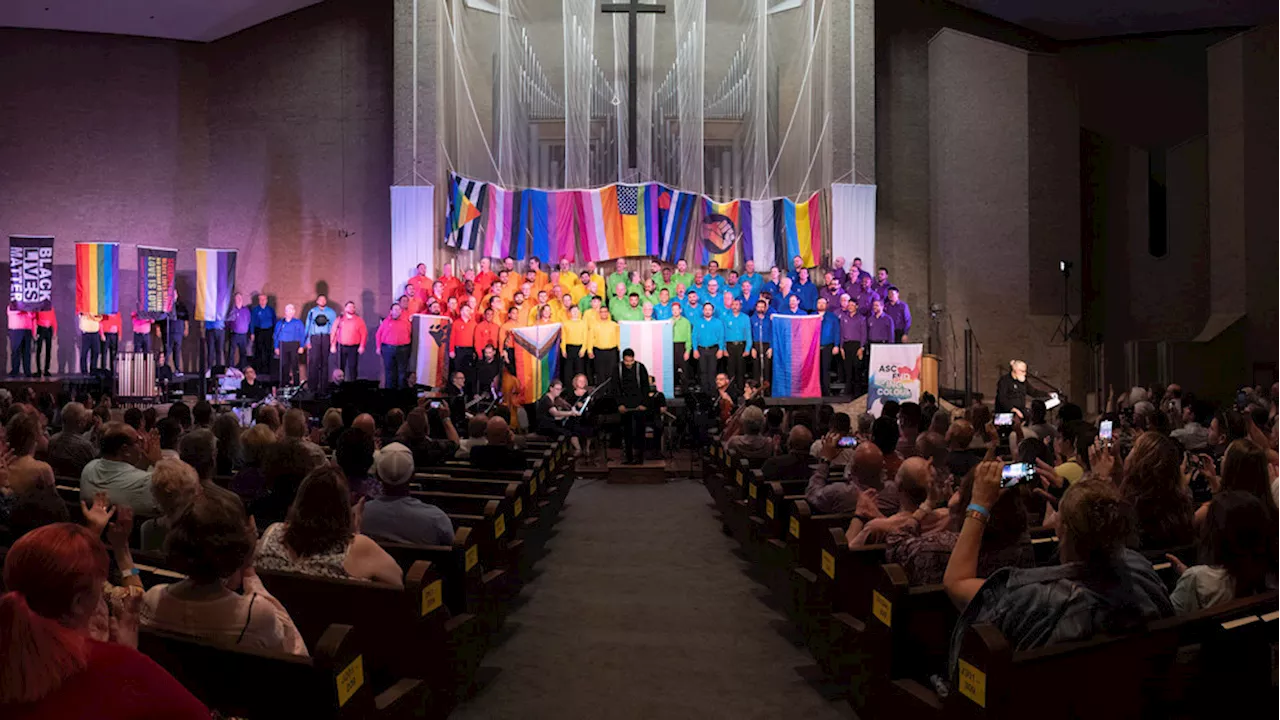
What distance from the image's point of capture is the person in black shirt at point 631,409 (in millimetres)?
11961

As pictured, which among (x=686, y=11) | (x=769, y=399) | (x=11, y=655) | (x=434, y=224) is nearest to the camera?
(x=11, y=655)

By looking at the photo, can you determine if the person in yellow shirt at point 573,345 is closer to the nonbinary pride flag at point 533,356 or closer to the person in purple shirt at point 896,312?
the nonbinary pride flag at point 533,356

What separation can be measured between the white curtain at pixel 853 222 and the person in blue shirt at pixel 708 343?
3164 millimetres

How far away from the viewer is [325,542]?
3484mm

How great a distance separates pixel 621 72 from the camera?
18.3 meters

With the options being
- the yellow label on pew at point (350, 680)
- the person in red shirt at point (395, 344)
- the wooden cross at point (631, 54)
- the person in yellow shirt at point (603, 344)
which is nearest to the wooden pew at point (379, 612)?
the yellow label on pew at point (350, 680)

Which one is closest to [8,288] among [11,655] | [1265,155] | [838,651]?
[838,651]

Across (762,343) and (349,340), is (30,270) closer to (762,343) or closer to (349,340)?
(349,340)

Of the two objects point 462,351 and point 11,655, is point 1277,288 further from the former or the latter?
point 11,655

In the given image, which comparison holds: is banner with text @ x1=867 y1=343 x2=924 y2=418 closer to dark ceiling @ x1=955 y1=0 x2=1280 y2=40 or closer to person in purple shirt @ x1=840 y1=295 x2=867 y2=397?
person in purple shirt @ x1=840 y1=295 x2=867 y2=397

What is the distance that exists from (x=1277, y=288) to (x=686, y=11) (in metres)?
10.1

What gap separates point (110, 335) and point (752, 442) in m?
12.4

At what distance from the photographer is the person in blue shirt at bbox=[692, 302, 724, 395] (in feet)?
Result: 48.6

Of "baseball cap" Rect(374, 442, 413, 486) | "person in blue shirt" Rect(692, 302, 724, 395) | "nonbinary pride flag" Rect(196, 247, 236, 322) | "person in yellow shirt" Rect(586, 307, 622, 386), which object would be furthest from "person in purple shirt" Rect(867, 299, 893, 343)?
"baseball cap" Rect(374, 442, 413, 486)
